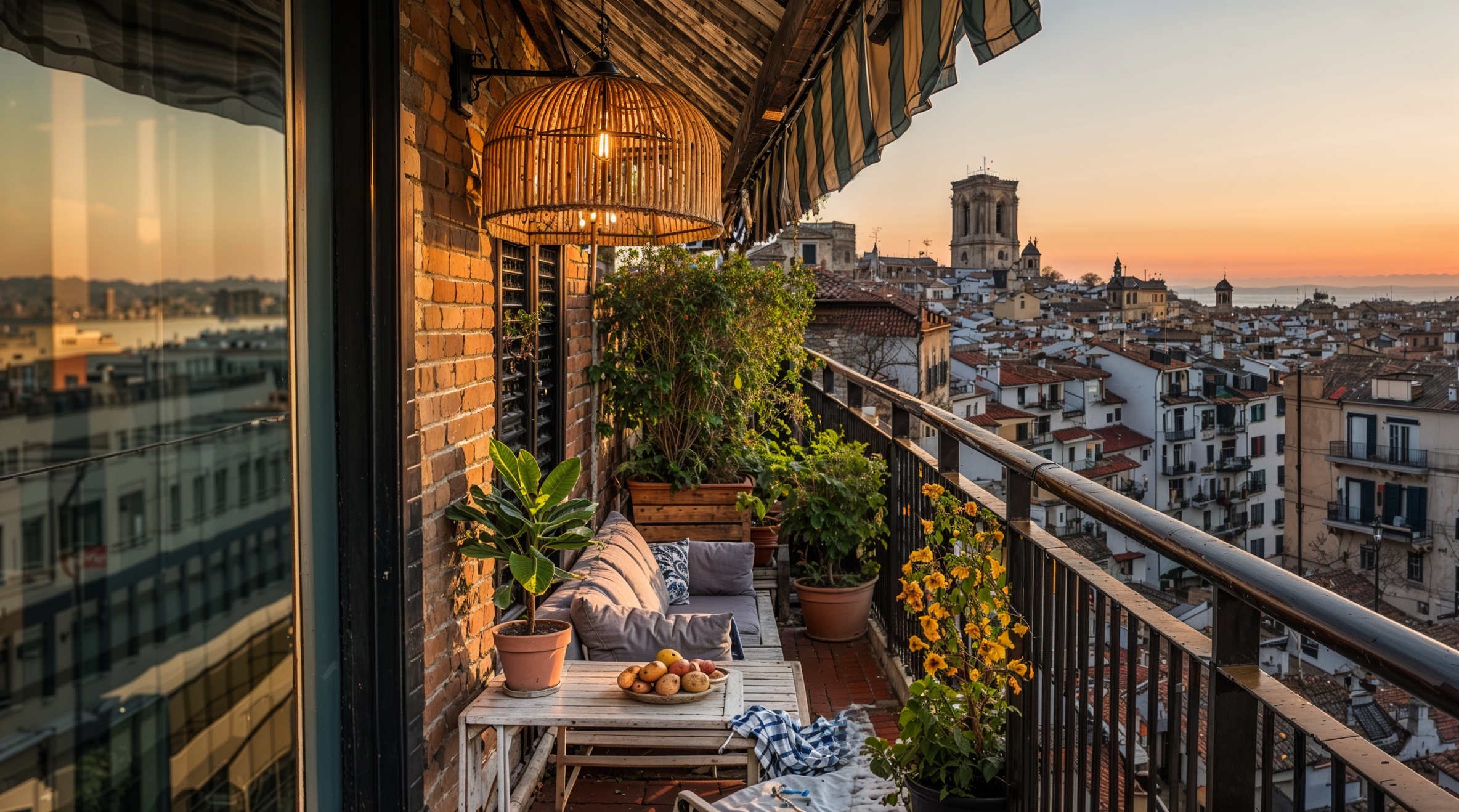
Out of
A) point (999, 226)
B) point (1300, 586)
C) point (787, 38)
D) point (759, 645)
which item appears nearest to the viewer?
point (1300, 586)

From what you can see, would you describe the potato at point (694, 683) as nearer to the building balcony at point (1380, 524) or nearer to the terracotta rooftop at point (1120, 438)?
the building balcony at point (1380, 524)

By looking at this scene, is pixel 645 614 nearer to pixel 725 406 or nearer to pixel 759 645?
pixel 759 645

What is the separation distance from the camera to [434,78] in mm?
2393

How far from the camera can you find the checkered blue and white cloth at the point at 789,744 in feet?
8.70

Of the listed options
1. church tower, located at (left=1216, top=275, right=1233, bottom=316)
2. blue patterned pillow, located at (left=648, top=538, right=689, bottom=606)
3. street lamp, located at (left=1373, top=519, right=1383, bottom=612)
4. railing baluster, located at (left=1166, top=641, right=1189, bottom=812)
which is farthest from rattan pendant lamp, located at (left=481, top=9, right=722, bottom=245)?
church tower, located at (left=1216, top=275, right=1233, bottom=316)

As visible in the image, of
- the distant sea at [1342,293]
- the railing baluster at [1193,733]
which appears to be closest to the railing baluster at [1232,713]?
the railing baluster at [1193,733]

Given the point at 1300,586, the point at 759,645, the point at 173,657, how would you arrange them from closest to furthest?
the point at 1300,586
the point at 173,657
the point at 759,645

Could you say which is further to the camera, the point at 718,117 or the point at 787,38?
the point at 718,117

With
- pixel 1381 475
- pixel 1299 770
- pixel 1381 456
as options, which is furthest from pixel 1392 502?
pixel 1299 770

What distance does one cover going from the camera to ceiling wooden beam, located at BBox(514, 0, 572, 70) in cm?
332

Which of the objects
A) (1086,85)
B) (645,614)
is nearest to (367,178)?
(645,614)

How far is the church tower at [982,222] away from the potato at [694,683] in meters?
83.4

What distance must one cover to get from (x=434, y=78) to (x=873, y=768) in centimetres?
215

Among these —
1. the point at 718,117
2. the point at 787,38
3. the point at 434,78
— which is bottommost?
the point at 434,78
